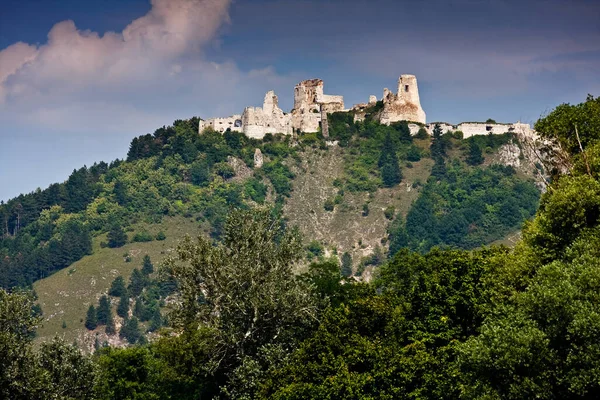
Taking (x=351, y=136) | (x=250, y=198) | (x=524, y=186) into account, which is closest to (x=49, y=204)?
(x=250, y=198)

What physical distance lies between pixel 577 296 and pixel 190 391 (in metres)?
29.0

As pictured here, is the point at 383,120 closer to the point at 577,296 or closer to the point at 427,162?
the point at 427,162

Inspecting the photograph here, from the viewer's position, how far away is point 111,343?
152 meters

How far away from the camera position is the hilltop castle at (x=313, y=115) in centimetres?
18662

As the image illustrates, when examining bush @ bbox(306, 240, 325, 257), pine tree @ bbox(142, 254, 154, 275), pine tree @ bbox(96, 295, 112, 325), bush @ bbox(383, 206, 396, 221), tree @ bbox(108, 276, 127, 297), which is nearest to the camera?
pine tree @ bbox(96, 295, 112, 325)

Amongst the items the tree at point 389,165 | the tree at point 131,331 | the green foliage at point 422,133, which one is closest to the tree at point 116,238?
the tree at point 131,331

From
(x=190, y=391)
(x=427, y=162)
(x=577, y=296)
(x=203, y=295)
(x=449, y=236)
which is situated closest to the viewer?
(x=577, y=296)

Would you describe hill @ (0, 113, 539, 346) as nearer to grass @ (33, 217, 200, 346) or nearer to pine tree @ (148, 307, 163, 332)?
grass @ (33, 217, 200, 346)

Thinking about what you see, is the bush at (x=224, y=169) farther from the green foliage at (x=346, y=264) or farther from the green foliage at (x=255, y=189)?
the green foliage at (x=346, y=264)

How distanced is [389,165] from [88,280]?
52.7 m

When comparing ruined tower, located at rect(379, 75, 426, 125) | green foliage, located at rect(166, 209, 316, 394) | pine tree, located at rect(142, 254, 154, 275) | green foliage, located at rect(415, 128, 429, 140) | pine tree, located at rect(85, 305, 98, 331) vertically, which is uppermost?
ruined tower, located at rect(379, 75, 426, 125)

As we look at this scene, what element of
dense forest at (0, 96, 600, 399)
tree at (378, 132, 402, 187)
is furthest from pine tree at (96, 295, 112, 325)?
dense forest at (0, 96, 600, 399)

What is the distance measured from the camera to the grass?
151500 mm

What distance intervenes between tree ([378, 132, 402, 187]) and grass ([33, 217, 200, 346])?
32.1 m
